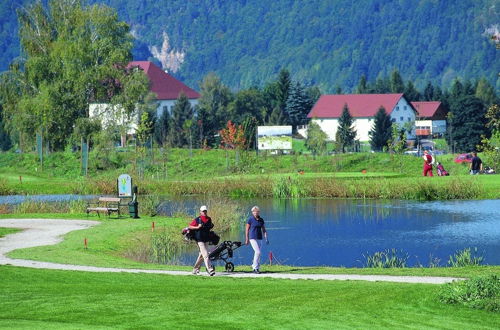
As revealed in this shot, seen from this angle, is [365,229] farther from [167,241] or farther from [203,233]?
[203,233]

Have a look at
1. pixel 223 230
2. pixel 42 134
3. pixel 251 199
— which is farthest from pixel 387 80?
pixel 223 230

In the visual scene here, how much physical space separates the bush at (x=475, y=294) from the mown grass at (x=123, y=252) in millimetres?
4860

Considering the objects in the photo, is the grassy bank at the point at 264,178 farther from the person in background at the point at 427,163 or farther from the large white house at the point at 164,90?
the large white house at the point at 164,90

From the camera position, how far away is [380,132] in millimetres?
128750

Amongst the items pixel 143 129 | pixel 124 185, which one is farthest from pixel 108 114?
pixel 124 185

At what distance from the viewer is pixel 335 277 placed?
30.4 meters

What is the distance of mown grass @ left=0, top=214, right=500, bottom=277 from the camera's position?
105 feet

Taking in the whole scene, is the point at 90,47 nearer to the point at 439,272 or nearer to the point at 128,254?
the point at 128,254

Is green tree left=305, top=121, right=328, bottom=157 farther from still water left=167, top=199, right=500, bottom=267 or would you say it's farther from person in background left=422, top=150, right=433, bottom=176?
still water left=167, top=199, right=500, bottom=267

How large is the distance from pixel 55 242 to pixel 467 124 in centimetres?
9136

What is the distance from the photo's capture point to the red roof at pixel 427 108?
160625 millimetres

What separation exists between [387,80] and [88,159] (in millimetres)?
91898

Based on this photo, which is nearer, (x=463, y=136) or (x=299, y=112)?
(x=463, y=136)

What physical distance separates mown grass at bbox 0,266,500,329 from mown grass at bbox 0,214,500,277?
342 centimetres
